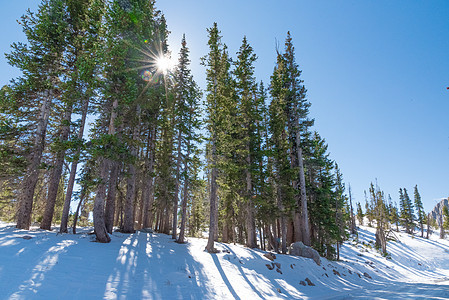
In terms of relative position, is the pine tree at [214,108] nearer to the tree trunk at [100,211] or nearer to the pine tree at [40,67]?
the tree trunk at [100,211]

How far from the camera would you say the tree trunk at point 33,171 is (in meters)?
13.6

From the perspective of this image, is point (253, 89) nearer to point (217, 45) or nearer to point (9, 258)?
point (217, 45)

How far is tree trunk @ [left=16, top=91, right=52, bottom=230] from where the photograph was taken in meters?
13.6

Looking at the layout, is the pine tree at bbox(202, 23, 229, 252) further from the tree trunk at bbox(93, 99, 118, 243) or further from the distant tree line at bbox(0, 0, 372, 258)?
the tree trunk at bbox(93, 99, 118, 243)

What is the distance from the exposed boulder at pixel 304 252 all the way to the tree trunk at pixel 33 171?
67.0ft

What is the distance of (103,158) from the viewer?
1237 cm

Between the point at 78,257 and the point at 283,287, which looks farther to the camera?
the point at 283,287

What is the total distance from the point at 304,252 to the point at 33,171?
21890 millimetres

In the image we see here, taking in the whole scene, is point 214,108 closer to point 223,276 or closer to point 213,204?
point 213,204

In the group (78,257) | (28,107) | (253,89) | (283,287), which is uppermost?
(253,89)

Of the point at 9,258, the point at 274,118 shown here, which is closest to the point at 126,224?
the point at 9,258

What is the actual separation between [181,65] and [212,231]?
52.0 feet

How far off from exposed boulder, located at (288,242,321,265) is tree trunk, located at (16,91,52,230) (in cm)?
2043

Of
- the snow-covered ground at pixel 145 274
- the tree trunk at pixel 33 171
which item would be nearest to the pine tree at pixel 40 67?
the tree trunk at pixel 33 171
